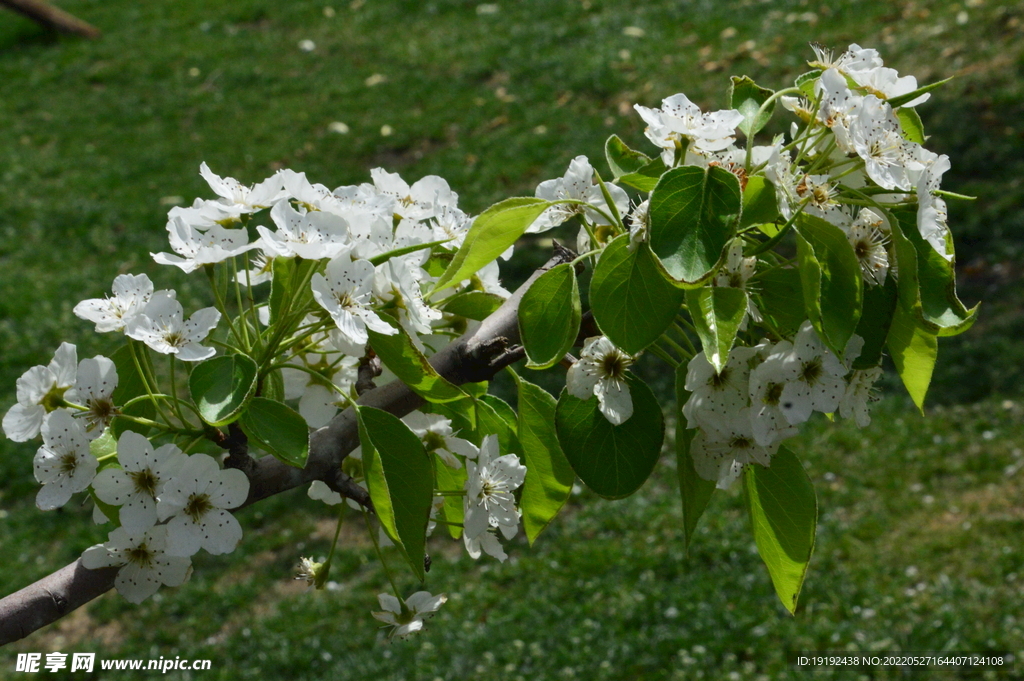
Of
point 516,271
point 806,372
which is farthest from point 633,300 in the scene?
point 516,271

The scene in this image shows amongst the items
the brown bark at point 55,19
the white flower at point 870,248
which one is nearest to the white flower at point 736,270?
the white flower at point 870,248

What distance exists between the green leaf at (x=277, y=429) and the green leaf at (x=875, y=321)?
1.70ft

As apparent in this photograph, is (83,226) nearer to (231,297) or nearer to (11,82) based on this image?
(231,297)

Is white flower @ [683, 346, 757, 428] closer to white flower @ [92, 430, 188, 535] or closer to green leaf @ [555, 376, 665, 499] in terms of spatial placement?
green leaf @ [555, 376, 665, 499]

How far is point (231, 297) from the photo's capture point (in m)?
5.34

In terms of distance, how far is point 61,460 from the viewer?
862mm

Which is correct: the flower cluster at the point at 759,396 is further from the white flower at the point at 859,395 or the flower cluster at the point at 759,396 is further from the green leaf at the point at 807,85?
the green leaf at the point at 807,85

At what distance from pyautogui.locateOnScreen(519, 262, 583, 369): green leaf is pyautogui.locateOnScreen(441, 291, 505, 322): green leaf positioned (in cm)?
12

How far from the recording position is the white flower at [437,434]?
0.99 metres

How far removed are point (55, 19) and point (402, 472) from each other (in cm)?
954

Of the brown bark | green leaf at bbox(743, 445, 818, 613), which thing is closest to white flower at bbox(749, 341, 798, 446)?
green leaf at bbox(743, 445, 818, 613)

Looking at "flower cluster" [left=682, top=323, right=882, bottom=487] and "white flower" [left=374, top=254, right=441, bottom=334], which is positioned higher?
"white flower" [left=374, top=254, right=441, bottom=334]

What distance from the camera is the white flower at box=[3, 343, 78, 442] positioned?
0.91m

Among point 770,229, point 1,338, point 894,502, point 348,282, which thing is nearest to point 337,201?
point 348,282
